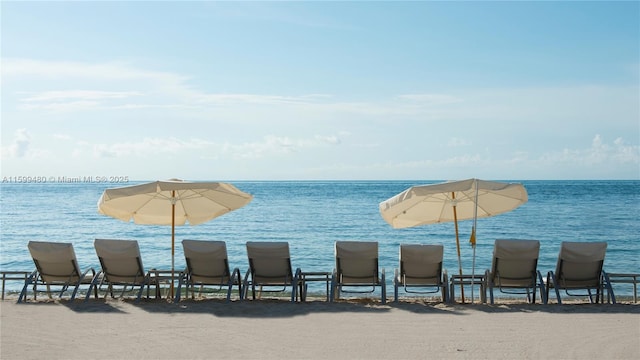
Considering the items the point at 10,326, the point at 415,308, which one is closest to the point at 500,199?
the point at 415,308

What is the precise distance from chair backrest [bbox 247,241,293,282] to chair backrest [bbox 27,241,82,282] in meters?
2.39

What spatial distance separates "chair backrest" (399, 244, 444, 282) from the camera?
9250 millimetres

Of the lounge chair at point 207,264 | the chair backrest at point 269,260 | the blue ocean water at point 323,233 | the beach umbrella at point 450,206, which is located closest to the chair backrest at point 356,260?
the beach umbrella at point 450,206

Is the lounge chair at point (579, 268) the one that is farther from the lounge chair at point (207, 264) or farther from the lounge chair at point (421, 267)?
the lounge chair at point (207, 264)

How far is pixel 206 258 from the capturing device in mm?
9344

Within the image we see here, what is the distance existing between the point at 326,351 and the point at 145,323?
237cm

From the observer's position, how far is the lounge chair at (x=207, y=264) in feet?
30.5

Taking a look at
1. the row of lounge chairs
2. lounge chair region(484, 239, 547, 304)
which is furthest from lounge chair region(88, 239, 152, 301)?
lounge chair region(484, 239, 547, 304)

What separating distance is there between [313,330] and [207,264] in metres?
2.58

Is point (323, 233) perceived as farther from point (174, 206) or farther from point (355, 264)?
point (355, 264)

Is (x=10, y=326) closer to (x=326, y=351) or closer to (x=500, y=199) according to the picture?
(x=326, y=351)

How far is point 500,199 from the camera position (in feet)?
32.8

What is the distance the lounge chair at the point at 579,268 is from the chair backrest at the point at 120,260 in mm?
5511

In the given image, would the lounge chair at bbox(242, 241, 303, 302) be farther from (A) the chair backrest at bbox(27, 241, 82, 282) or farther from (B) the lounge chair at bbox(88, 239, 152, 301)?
(A) the chair backrest at bbox(27, 241, 82, 282)
